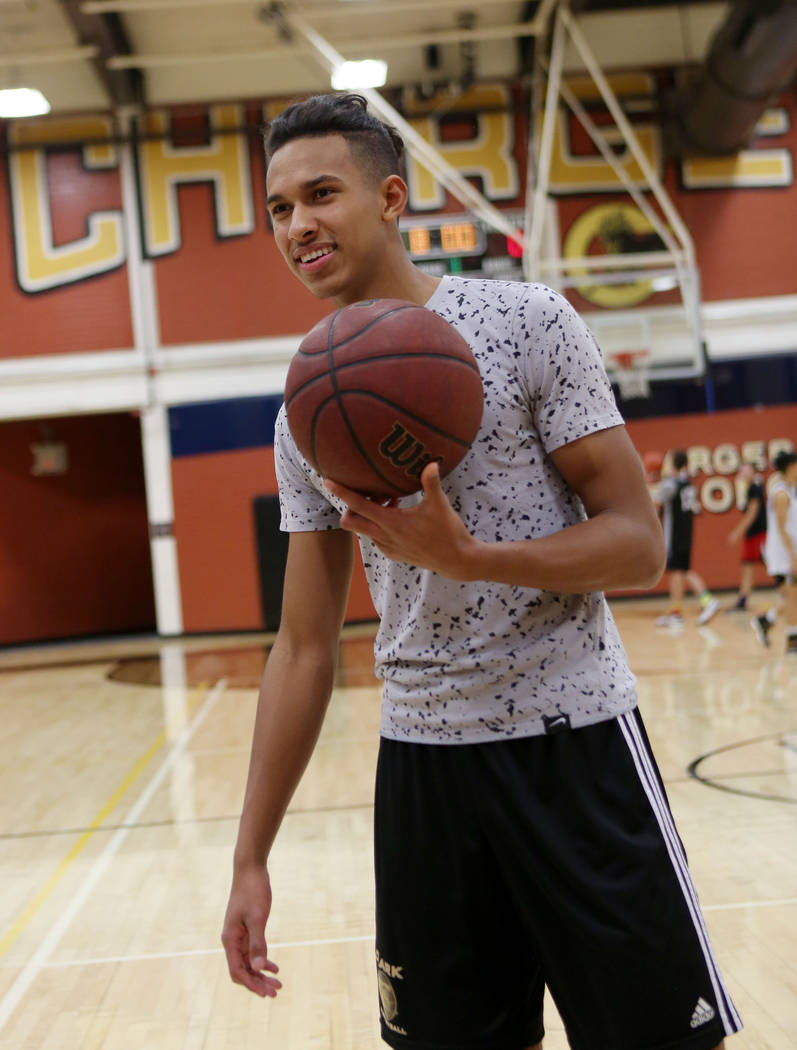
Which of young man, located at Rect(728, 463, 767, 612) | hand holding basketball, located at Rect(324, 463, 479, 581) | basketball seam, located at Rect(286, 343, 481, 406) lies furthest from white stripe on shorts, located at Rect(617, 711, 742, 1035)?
young man, located at Rect(728, 463, 767, 612)

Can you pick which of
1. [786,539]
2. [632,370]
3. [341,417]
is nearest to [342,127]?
[341,417]

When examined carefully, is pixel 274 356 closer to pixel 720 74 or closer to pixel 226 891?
pixel 720 74

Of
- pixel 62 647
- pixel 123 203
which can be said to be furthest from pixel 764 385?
pixel 62 647

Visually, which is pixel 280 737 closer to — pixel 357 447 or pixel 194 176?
pixel 357 447

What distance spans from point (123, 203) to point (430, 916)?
12604 mm

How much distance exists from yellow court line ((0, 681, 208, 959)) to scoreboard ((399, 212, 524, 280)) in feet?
20.1

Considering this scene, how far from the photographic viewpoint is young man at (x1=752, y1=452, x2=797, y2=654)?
7.96m

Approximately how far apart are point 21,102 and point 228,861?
8.77m

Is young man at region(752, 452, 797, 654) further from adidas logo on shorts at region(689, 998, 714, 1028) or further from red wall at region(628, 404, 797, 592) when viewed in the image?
adidas logo on shorts at region(689, 998, 714, 1028)

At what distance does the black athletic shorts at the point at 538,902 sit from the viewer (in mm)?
1367

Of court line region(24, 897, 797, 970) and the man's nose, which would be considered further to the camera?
court line region(24, 897, 797, 970)

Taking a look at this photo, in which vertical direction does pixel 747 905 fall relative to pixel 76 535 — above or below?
below

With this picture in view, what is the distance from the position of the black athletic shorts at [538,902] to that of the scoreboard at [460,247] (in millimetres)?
10433

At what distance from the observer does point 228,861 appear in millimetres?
4223
